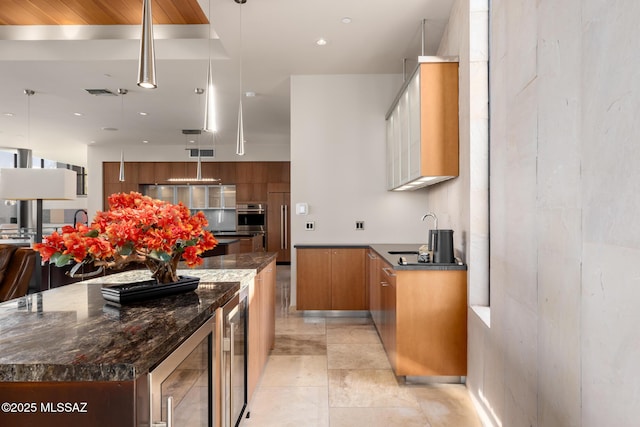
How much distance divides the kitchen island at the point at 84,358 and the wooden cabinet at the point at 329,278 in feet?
10.2

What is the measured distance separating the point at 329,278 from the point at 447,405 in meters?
2.21

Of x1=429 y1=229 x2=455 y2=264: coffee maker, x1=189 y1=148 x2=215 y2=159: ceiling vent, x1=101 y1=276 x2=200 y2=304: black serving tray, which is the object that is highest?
x1=189 y1=148 x2=215 y2=159: ceiling vent

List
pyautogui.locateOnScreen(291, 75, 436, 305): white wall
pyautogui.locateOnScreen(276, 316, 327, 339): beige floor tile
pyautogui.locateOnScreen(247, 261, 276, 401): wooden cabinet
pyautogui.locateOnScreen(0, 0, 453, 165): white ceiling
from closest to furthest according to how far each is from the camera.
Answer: pyautogui.locateOnScreen(247, 261, 276, 401): wooden cabinet < pyautogui.locateOnScreen(0, 0, 453, 165): white ceiling < pyautogui.locateOnScreen(276, 316, 327, 339): beige floor tile < pyautogui.locateOnScreen(291, 75, 436, 305): white wall

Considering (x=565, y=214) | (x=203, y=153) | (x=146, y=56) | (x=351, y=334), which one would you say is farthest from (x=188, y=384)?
(x=203, y=153)

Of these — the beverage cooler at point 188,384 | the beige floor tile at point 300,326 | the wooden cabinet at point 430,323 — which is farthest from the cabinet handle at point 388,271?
the beverage cooler at point 188,384

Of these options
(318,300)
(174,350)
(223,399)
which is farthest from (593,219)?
(318,300)

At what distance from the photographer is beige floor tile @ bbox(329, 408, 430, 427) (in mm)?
2299

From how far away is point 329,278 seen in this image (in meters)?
4.57

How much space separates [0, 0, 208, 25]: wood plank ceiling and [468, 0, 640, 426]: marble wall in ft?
10.1

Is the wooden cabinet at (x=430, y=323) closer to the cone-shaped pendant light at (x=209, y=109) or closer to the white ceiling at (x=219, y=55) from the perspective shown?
the cone-shaped pendant light at (x=209, y=109)

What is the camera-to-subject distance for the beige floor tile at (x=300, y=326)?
4.05 meters

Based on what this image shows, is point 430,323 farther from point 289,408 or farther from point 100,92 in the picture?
point 100,92

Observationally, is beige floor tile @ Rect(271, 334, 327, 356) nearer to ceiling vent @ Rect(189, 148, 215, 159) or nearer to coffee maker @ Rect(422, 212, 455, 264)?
coffee maker @ Rect(422, 212, 455, 264)

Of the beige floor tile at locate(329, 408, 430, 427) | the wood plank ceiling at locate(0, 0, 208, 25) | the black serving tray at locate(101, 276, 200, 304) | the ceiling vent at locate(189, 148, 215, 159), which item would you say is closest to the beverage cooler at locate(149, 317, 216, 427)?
the black serving tray at locate(101, 276, 200, 304)
